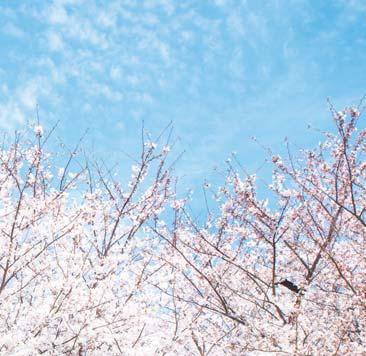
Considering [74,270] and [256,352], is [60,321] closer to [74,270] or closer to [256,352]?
[74,270]

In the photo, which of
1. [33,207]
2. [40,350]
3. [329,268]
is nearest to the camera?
[40,350]

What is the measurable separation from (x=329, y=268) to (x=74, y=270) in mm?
5366

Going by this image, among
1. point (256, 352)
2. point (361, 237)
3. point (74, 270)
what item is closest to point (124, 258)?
point (74, 270)

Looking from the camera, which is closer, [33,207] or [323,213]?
[33,207]

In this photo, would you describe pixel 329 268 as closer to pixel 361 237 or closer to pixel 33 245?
pixel 361 237

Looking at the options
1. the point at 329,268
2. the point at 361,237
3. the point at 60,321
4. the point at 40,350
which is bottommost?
the point at 40,350

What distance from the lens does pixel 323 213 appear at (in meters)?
9.87

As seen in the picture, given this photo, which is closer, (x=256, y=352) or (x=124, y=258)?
(x=256, y=352)

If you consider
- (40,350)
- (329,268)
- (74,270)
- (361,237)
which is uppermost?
(361,237)

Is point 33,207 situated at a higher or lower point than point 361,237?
lower

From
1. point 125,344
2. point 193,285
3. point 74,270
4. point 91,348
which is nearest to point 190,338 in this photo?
point 193,285

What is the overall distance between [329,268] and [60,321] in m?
5.65

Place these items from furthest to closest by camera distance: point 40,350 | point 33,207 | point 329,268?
point 329,268
point 33,207
point 40,350

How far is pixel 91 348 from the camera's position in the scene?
7.94 metres
